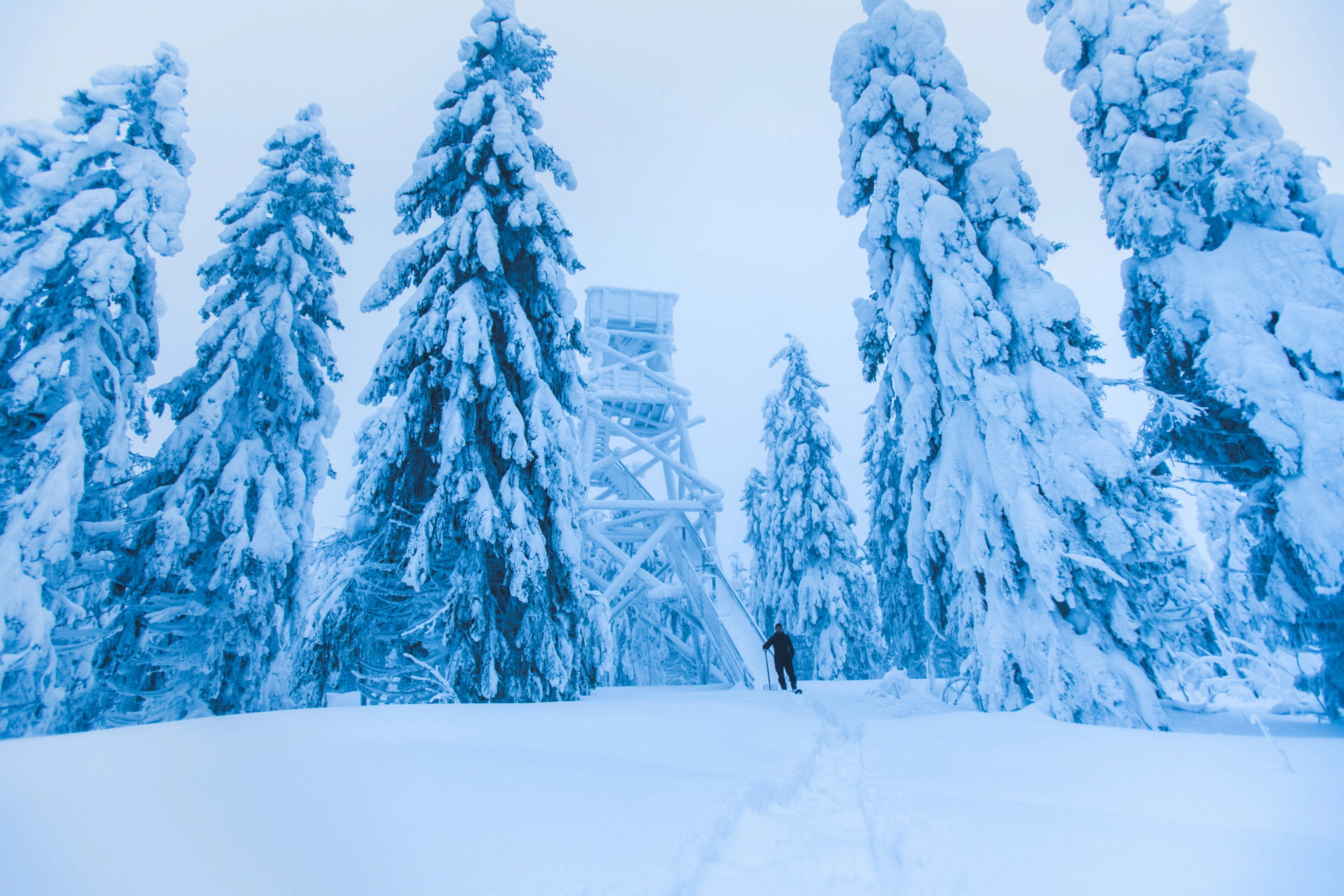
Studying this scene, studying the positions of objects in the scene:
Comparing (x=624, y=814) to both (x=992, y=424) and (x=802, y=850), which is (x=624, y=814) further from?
(x=992, y=424)

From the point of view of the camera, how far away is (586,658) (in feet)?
26.0

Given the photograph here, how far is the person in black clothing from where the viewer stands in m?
10.6

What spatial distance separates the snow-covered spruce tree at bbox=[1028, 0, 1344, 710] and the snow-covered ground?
2001mm

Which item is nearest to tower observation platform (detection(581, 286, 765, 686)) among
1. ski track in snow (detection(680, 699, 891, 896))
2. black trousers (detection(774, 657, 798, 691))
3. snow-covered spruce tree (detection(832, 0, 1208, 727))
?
black trousers (detection(774, 657, 798, 691))

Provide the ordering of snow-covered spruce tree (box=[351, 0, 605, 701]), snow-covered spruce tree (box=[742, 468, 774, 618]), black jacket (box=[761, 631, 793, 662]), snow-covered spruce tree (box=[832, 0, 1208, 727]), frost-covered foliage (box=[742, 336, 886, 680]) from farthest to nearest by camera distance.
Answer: snow-covered spruce tree (box=[742, 468, 774, 618])
frost-covered foliage (box=[742, 336, 886, 680])
black jacket (box=[761, 631, 793, 662])
snow-covered spruce tree (box=[351, 0, 605, 701])
snow-covered spruce tree (box=[832, 0, 1208, 727])

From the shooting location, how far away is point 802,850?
2.75 metres

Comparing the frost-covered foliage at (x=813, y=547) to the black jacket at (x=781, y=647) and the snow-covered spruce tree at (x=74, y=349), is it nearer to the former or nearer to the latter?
the black jacket at (x=781, y=647)

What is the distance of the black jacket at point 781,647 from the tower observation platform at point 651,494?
2057mm

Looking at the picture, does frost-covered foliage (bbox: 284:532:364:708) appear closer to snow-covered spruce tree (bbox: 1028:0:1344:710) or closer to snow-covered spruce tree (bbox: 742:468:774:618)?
snow-covered spruce tree (bbox: 1028:0:1344:710)

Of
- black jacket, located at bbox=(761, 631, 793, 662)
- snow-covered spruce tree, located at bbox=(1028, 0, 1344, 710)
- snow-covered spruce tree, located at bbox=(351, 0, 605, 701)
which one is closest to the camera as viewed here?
snow-covered spruce tree, located at bbox=(1028, 0, 1344, 710)

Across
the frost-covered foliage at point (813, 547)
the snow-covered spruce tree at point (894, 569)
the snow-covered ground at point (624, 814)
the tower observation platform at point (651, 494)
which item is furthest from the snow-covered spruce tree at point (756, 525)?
the snow-covered ground at point (624, 814)

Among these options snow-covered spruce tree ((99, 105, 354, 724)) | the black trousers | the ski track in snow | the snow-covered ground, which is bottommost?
the black trousers

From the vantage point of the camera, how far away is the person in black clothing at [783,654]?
1056 cm

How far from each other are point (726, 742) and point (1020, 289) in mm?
6261
